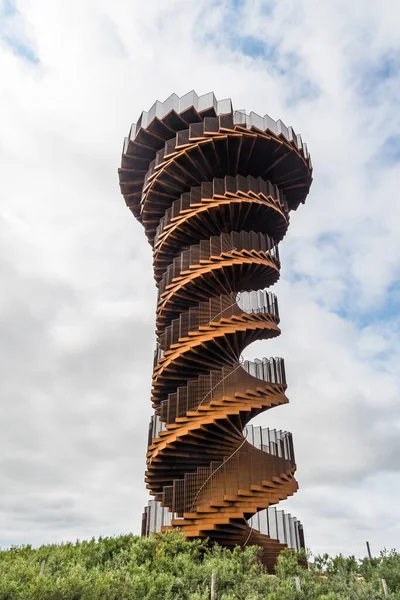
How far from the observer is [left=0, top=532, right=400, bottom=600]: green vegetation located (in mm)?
7695

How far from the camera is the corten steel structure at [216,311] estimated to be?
546 inches

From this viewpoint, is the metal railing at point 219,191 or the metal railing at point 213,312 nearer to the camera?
the metal railing at point 213,312

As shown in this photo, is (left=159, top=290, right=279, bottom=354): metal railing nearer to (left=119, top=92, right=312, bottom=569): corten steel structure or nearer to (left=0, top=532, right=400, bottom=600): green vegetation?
(left=119, top=92, right=312, bottom=569): corten steel structure

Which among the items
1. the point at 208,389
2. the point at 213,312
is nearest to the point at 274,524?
the point at 208,389

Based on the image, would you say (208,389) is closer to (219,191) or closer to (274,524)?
(274,524)

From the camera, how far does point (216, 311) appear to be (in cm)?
1617

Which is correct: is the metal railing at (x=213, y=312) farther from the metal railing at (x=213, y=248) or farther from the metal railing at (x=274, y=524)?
the metal railing at (x=274, y=524)

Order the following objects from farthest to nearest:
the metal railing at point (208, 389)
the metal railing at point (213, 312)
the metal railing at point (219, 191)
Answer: the metal railing at point (219, 191)
the metal railing at point (213, 312)
the metal railing at point (208, 389)

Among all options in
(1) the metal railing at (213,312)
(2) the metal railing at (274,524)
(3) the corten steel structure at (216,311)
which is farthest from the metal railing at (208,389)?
(2) the metal railing at (274,524)

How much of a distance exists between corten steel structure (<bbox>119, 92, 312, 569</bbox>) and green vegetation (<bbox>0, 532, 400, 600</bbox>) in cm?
190

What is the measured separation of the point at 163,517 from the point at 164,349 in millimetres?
5150

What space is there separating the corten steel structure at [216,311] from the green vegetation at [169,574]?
1.90 metres

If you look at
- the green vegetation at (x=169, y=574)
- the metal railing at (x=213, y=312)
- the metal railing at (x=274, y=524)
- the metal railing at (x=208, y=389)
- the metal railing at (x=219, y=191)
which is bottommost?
the green vegetation at (x=169, y=574)

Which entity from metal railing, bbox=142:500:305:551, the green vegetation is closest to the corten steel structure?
metal railing, bbox=142:500:305:551
